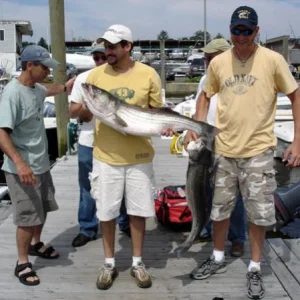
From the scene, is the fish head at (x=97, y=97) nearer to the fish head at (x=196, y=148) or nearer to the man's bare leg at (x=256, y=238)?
the fish head at (x=196, y=148)

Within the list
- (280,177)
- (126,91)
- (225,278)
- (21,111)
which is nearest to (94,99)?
(126,91)

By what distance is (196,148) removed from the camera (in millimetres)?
3613

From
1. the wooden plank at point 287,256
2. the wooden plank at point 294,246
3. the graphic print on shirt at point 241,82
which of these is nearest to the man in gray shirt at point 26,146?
the graphic print on shirt at point 241,82

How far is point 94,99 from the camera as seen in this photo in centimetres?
342

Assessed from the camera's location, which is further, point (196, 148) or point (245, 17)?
point (196, 148)

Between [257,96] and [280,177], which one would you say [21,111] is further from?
[280,177]

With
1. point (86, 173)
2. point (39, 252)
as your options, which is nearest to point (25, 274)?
point (39, 252)

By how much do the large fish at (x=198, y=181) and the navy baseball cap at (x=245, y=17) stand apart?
2.65 feet

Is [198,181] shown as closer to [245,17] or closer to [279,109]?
[245,17]

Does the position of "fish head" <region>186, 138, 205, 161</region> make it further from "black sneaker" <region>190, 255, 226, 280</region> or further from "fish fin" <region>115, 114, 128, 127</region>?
"black sneaker" <region>190, 255, 226, 280</region>

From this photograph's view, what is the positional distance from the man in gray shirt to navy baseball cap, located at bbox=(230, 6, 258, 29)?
130 cm

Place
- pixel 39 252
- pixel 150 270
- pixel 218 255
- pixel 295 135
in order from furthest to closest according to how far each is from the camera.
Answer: pixel 39 252
pixel 150 270
pixel 218 255
pixel 295 135

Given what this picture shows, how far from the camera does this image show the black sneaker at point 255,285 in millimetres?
3588

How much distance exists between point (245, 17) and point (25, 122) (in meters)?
1.64
